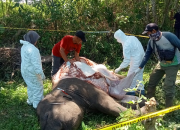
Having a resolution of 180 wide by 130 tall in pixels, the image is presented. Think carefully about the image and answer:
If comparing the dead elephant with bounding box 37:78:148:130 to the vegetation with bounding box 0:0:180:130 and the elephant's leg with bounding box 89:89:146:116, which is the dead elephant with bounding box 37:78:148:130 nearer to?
the elephant's leg with bounding box 89:89:146:116

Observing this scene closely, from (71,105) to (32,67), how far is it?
1269mm

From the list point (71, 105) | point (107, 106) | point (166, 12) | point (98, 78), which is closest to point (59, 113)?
point (71, 105)

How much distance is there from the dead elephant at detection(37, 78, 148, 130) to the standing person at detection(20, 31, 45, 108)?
54cm

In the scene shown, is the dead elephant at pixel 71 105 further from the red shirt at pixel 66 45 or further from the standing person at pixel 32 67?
the red shirt at pixel 66 45

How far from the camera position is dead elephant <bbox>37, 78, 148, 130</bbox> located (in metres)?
3.29

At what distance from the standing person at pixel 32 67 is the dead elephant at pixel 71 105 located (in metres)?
0.54

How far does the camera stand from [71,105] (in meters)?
3.64

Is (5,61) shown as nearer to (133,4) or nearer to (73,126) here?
(73,126)

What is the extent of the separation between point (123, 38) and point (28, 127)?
2.73m

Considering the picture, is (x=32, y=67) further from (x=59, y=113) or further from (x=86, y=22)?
(x=86, y=22)

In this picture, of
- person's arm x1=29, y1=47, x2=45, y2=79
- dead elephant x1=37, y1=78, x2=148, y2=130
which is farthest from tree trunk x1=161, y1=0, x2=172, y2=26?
person's arm x1=29, y1=47, x2=45, y2=79

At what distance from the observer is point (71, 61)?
486 cm

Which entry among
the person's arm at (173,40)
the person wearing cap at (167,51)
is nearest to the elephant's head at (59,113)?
the person wearing cap at (167,51)

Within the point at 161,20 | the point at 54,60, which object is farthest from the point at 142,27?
the point at 54,60
